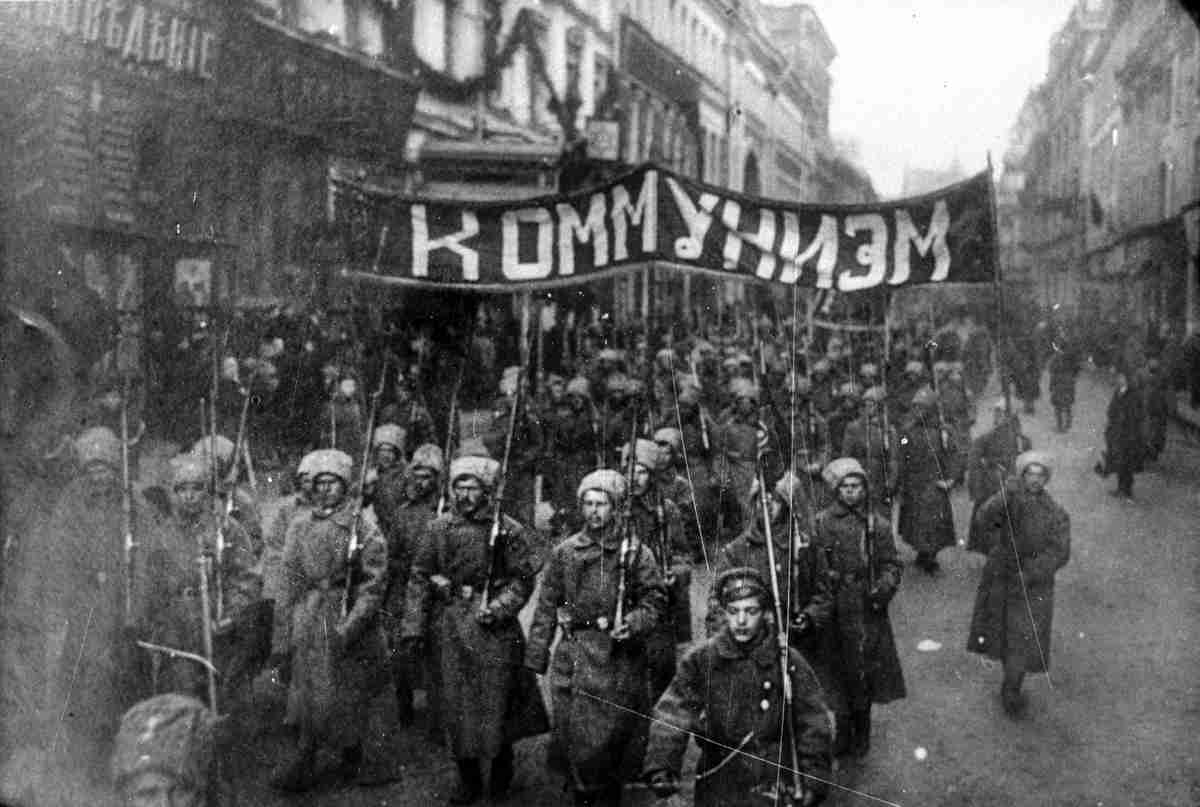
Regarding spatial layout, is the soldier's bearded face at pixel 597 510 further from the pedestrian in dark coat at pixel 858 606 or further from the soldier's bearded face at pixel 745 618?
the pedestrian in dark coat at pixel 858 606

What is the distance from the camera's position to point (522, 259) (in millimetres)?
5996

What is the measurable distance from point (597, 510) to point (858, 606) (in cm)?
153

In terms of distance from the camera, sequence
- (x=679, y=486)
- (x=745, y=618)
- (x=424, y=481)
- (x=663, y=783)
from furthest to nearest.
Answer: (x=679, y=486) → (x=424, y=481) → (x=745, y=618) → (x=663, y=783)

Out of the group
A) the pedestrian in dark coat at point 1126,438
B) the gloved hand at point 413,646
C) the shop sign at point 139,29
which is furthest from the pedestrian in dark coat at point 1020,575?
the shop sign at point 139,29

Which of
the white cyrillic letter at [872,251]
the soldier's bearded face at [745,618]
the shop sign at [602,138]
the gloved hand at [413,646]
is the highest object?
the shop sign at [602,138]

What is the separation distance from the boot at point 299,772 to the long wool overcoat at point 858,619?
7.90 feet

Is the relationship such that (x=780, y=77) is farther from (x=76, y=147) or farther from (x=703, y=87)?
(x=76, y=147)

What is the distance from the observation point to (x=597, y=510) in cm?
474

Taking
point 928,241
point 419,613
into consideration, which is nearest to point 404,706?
point 419,613

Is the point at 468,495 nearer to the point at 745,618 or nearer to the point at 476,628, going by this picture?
the point at 476,628

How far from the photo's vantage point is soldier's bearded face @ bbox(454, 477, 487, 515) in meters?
5.02

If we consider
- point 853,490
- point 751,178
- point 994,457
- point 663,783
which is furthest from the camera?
point 751,178

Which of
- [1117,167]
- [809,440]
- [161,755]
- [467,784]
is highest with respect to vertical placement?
[1117,167]

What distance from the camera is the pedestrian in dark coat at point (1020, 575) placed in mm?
5758
